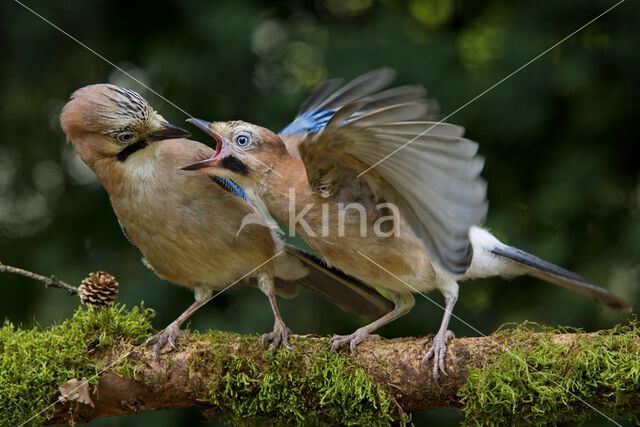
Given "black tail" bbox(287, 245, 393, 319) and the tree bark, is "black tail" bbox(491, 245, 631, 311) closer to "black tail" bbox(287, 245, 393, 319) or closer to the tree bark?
"black tail" bbox(287, 245, 393, 319)

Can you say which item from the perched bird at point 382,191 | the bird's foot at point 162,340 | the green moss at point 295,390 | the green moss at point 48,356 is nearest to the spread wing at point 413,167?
the perched bird at point 382,191

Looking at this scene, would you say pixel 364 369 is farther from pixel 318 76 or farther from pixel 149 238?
pixel 318 76

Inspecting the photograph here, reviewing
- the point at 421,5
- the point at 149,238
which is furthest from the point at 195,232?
the point at 421,5

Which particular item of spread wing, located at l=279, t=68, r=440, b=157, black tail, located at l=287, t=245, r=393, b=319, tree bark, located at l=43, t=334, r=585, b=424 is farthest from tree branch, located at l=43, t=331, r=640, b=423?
spread wing, located at l=279, t=68, r=440, b=157

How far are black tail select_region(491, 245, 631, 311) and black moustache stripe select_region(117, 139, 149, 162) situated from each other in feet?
5.68

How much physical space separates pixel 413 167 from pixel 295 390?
3.15ft

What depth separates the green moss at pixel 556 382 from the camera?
322 centimetres

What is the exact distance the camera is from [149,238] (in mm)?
4156

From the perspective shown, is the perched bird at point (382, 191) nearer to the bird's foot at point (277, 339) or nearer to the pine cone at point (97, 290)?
the bird's foot at point (277, 339)

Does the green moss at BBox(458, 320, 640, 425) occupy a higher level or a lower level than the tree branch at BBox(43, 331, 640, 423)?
higher

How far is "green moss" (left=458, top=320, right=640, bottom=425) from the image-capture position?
3.22 metres

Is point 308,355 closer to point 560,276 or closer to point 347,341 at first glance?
point 347,341

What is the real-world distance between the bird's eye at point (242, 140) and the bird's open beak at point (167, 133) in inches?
8.7

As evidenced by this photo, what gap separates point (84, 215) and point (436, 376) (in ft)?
9.95
